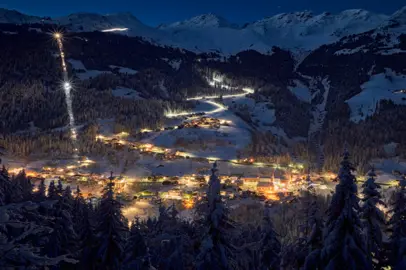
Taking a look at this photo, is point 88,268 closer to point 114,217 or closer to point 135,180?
point 114,217

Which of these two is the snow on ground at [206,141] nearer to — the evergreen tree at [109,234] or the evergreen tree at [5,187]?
the evergreen tree at [5,187]

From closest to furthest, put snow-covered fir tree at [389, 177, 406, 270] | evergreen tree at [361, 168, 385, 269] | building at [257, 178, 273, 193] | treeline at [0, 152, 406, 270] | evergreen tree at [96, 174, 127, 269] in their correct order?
1. treeline at [0, 152, 406, 270]
2. snow-covered fir tree at [389, 177, 406, 270]
3. evergreen tree at [361, 168, 385, 269]
4. evergreen tree at [96, 174, 127, 269]
5. building at [257, 178, 273, 193]

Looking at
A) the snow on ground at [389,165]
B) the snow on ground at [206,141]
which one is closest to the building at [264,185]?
the snow on ground at [206,141]

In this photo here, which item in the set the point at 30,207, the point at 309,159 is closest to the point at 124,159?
the point at 309,159

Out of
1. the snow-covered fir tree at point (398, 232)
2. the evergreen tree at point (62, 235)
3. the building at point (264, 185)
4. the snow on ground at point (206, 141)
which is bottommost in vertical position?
the building at point (264, 185)

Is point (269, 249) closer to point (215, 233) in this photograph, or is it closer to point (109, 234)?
point (215, 233)

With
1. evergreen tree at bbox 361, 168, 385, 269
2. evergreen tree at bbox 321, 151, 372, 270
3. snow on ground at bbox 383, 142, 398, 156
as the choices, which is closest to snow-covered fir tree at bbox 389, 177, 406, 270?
evergreen tree at bbox 361, 168, 385, 269

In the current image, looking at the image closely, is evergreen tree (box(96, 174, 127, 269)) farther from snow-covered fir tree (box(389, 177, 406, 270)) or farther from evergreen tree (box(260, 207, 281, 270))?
snow-covered fir tree (box(389, 177, 406, 270))
